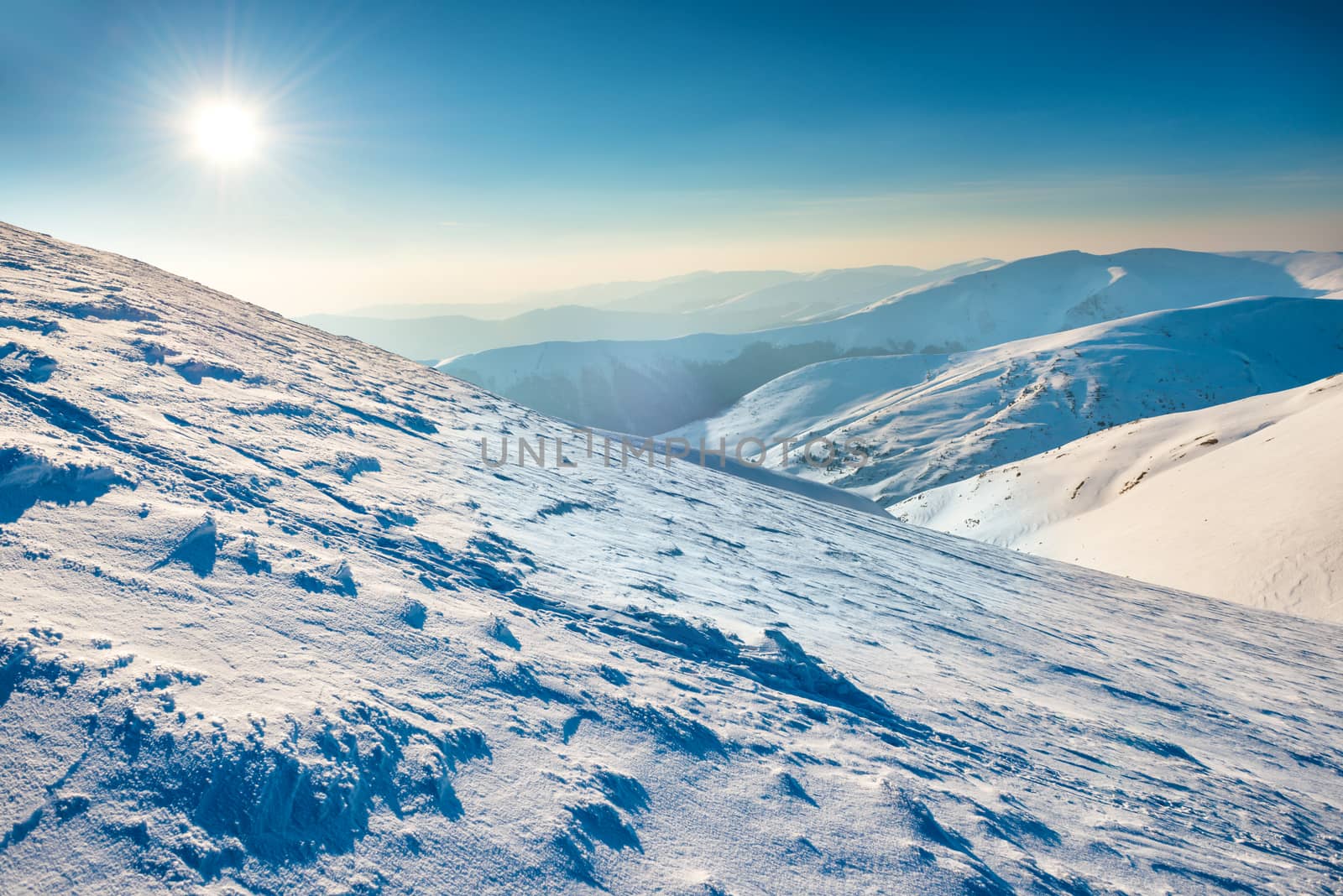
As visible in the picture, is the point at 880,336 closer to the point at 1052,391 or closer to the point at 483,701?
the point at 1052,391

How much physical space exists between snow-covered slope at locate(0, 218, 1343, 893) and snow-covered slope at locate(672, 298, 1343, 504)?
45102 mm

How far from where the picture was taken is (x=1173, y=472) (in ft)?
86.9

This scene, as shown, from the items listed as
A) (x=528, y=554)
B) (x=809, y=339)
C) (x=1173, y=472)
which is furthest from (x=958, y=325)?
(x=528, y=554)

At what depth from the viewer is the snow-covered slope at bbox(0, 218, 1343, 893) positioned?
2959mm

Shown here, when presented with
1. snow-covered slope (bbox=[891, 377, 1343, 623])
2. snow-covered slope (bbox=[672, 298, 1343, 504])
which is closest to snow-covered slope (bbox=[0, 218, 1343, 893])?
snow-covered slope (bbox=[891, 377, 1343, 623])

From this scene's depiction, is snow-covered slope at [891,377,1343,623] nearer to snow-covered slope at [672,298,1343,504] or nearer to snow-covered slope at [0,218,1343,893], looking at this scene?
snow-covered slope at [0,218,1343,893]

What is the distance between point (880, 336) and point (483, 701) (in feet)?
579

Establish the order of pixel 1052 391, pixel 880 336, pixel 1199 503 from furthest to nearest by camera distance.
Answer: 1. pixel 880 336
2. pixel 1052 391
3. pixel 1199 503

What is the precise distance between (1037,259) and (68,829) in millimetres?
233314

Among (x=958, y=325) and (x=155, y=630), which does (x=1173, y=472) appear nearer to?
(x=155, y=630)

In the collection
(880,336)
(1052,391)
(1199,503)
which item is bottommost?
(1199,503)

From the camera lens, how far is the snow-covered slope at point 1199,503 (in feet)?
58.3

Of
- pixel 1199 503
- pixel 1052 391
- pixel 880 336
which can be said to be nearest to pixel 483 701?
pixel 1199 503

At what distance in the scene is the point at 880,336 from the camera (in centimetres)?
16738
